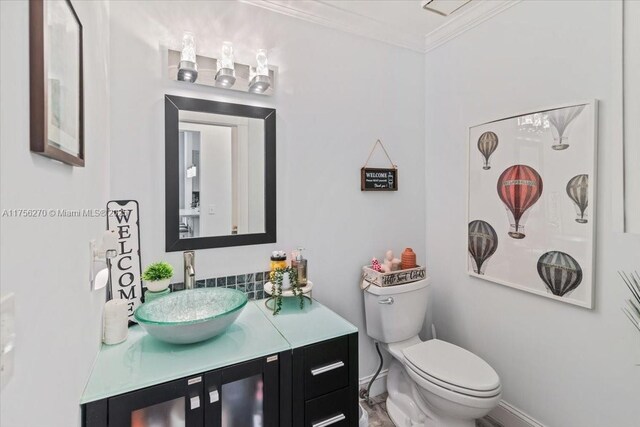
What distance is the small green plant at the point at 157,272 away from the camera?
57.1 inches

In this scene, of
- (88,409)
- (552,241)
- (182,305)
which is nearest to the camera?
(88,409)

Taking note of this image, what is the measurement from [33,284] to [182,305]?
0.95m

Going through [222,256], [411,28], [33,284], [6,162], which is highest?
[411,28]

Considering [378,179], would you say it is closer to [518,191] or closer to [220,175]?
[518,191]

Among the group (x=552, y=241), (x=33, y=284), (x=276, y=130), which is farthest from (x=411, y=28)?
(x=33, y=284)

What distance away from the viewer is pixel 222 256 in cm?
171

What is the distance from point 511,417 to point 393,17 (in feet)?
8.58

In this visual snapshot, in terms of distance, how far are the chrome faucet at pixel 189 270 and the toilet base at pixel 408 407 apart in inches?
55.6

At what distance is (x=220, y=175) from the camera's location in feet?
5.57

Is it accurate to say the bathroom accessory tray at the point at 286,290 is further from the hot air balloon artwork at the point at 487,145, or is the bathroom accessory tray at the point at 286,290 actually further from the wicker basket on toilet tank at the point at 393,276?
the hot air balloon artwork at the point at 487,145

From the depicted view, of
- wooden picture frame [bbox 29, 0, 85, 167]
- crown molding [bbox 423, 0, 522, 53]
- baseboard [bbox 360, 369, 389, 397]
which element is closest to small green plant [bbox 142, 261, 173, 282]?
wooden picture frame [bbox 29, 0, 85, 167]

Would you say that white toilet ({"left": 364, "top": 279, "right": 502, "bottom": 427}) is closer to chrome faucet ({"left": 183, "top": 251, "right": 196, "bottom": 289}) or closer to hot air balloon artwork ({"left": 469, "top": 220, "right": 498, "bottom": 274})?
hot air balloon artwork ({"left": 469, "top": 220, "right": 498, "bottom": 274})

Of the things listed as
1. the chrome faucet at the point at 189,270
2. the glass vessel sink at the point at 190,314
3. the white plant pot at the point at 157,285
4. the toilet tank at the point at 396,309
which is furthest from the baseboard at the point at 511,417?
the white plant pot at the point at 157,285

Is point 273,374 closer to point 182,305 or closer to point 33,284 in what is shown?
point 182,305
